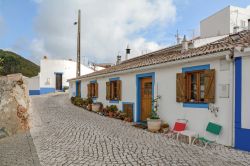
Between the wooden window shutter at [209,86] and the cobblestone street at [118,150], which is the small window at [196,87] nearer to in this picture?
the wooden window shutter at [209,86]

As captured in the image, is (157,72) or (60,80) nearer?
(157,72)

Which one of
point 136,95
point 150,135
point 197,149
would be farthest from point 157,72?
point 197,149

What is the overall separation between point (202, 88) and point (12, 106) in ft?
24.9

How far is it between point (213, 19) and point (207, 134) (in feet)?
50.8

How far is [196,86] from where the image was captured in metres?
8.84

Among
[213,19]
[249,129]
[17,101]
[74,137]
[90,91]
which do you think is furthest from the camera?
[213,19]

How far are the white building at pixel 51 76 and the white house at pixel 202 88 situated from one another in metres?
19.6

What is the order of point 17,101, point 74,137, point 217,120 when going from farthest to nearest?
point 17,101, point 74,137, point 217,120

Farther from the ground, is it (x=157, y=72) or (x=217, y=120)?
(x=157, y=72)

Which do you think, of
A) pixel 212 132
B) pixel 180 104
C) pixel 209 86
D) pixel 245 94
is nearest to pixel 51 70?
pixel 180 104

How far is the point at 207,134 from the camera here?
8.16 metres

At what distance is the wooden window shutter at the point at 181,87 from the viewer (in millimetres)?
9062

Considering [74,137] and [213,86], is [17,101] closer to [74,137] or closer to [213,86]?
[74,137]

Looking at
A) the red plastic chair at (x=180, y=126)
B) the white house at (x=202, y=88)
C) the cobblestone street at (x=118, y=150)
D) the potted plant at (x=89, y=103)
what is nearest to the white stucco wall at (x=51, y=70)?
the potted plant at (x=89, y=103)
